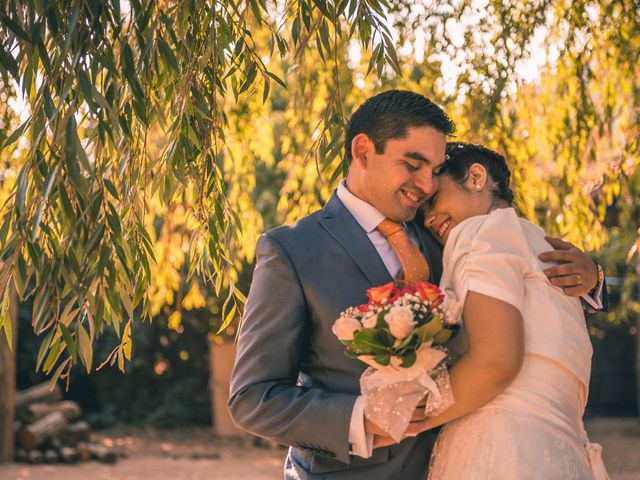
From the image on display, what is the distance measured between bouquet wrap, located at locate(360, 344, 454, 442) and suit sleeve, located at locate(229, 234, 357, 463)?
0.12 metres

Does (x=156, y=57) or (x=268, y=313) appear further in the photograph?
(x=156, y=57)

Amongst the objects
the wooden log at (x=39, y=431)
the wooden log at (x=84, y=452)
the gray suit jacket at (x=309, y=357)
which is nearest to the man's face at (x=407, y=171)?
the gray suit jacket at (x=309, y=357)

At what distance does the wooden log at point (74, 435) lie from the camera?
10203mm

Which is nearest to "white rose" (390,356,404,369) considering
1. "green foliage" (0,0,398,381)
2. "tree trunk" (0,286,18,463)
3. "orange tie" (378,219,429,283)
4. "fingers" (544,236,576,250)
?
"orange tie" (378,219,429,283)

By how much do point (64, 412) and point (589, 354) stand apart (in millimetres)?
8768

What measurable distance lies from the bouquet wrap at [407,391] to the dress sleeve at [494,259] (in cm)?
17

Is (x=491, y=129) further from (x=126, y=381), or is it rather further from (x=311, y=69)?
(x=126, y=381)

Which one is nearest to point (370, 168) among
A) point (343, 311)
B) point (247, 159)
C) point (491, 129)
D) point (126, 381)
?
point (343, 311)

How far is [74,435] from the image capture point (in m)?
10.3

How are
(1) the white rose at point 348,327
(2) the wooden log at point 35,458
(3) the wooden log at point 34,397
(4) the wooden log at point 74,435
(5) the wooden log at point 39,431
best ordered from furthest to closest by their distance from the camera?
(3) the wooden log at point 34,397 < (4) the wooden log at point 74,435 < (5) the wooden log at point 39,431 < (2) the wooden log at point 35,458 < (1) the white rose at point 348,327

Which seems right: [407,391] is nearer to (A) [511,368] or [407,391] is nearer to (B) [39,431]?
(A) [511,368]

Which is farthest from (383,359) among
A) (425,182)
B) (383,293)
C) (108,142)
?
(108,142)

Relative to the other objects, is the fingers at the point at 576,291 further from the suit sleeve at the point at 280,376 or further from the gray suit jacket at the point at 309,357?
the suit sleeve at the point at 280,376

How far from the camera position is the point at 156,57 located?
9.65 ft
